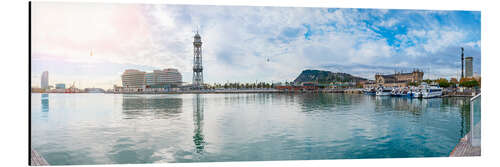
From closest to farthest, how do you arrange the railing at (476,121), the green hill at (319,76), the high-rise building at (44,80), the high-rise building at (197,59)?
the railing at (476,121), the high-rise building at (44,80), the high-rise building at (197,59), the green hill at (319,76)

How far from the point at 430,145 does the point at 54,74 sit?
795cm

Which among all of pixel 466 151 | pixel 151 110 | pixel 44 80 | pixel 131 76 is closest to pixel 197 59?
pixel 131 76

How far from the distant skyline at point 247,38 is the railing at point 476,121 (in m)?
1.65

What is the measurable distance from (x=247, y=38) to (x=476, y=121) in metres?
5.54

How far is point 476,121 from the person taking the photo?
205 inches

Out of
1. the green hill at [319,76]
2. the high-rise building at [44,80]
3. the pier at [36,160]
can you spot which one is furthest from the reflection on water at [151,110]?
the pier at [36,160]

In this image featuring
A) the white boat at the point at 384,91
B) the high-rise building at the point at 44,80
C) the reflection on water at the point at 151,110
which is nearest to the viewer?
the high-rise building at the point at 44,80

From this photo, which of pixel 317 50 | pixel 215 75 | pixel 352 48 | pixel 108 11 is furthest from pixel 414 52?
pixel 108 11

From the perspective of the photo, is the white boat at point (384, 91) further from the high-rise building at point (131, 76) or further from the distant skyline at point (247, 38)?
the high-rise building at point (131, 76)

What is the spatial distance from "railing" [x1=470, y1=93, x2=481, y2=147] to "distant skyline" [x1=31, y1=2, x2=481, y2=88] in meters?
1.65

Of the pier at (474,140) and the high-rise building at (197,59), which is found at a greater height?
the high-rise building at (197,59)

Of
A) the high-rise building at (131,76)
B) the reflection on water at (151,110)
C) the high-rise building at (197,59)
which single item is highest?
the high-rise building at (197,59)

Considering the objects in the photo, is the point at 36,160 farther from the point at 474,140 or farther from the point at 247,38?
the point at 474,140

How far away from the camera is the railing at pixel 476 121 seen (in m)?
5.12
